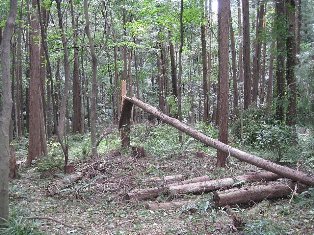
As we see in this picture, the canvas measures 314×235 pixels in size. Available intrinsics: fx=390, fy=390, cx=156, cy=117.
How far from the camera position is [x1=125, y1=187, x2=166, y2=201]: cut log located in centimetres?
905

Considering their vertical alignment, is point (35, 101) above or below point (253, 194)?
above

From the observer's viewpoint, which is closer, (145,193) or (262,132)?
(145,193)

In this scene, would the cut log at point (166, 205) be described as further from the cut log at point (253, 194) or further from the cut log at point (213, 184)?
the cut log at point (253, 194)

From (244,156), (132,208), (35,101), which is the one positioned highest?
(35,101)

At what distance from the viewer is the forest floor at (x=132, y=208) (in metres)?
7.04

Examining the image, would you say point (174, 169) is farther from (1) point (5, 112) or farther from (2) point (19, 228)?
(1) point (5, 112)

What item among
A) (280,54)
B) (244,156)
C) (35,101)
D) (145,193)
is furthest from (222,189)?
(35,101)

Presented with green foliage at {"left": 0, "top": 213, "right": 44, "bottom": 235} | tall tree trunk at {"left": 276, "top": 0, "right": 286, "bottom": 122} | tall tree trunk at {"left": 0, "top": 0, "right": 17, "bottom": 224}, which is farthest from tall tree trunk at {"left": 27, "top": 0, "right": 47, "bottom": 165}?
tall tree trunk at {"left": 276, "top": 0, "right": 286, "bottom": 122}

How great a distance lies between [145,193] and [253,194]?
2.47 m

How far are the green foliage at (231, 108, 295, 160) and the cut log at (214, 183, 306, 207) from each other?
10.1 ft

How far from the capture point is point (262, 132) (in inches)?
571

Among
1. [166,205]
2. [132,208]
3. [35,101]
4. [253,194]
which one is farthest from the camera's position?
[35,101]

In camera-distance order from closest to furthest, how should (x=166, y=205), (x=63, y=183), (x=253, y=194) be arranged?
(x=253, y=194) → (x=166, y=205) → (x=63, y=183)

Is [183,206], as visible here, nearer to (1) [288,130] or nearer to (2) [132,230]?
(2) [132,230]
